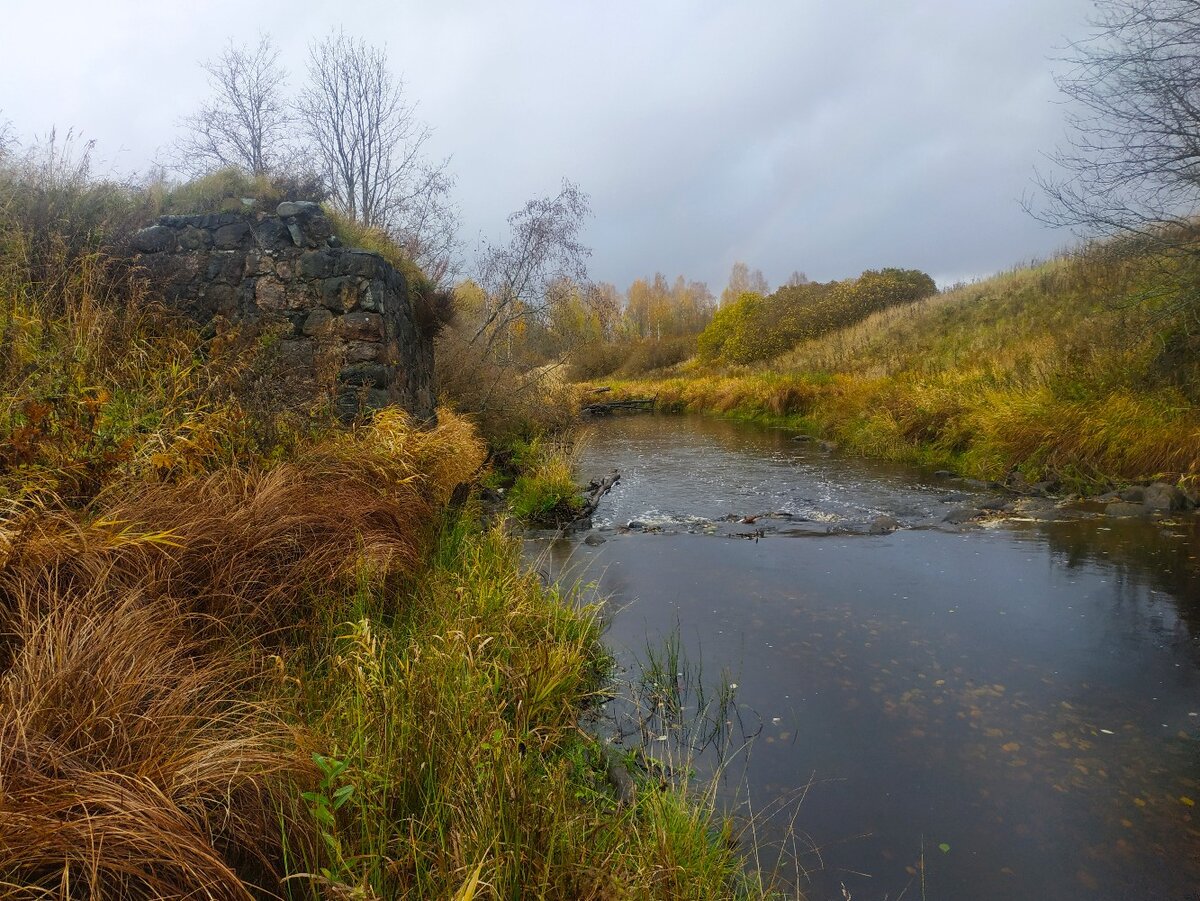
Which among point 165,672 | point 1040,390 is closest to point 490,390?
point 1040,390

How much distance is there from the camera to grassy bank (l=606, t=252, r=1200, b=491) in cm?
891

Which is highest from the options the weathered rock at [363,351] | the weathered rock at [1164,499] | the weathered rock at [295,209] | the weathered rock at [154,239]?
the weathered rock at [295,209]

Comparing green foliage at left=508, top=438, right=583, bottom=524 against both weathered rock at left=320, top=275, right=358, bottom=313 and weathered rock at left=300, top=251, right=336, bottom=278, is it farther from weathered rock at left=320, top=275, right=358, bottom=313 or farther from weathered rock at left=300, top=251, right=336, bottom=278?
weathered rock at left=300, top=251, right=336, bottom=278

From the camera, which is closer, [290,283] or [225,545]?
[225,545]

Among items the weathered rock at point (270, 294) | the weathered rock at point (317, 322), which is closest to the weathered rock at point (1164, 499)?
the weathered rock at point (317, 322)

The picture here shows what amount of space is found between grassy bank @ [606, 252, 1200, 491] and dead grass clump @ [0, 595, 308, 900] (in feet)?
33.3

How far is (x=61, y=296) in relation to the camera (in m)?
5.98

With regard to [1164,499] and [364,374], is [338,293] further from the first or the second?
[1164,499]

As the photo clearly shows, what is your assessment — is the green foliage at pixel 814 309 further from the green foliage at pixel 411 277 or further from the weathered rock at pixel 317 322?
the weathered rock at pixel 317 322

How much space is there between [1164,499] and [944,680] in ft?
19.1

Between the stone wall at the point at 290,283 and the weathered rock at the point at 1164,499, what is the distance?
29.5 ft

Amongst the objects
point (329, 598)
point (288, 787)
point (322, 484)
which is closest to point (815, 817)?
point (288, 787)

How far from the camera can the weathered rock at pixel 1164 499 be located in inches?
303

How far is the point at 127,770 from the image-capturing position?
6.50 feet
